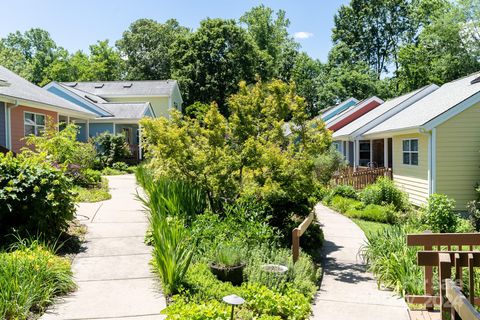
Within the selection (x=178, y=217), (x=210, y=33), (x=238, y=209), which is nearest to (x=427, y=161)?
(x=238, y=209)

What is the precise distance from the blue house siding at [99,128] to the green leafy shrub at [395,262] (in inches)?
858

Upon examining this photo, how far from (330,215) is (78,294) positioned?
10.1 m

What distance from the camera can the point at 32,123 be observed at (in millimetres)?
17375

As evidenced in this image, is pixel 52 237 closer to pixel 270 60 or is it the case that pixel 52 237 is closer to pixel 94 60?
pixel 270 60

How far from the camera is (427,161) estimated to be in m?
14.0

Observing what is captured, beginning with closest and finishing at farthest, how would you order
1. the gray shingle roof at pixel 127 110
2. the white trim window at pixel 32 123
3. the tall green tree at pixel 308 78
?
the white trim window at pixel 32 123, the gray shingle roof at pixel 127 110, the tall green tree at pixel 308 78

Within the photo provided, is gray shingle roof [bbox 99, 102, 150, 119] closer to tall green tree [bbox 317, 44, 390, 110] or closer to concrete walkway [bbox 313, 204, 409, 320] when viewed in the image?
concrete walkway [bbox 313, 204, 409, 320]

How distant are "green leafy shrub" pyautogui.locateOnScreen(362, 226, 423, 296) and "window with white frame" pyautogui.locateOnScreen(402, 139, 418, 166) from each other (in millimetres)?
7520

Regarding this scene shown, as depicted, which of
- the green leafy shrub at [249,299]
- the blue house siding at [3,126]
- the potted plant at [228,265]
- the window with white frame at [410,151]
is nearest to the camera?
the green leafy shrub at [249,299]

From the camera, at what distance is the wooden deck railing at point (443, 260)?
13.3 feet

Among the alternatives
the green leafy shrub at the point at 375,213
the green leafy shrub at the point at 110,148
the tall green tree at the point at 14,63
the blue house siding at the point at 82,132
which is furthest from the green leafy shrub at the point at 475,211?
the tall green tree at the point at 14,63

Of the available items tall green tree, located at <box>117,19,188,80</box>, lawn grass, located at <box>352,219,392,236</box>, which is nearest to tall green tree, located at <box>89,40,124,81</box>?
tall green tree, located at <box>117,19,188,80</box>

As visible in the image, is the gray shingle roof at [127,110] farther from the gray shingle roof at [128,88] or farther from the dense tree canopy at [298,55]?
the gray shingle roof at [128,88]

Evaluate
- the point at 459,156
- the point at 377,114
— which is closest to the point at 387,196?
the point at 459,156
